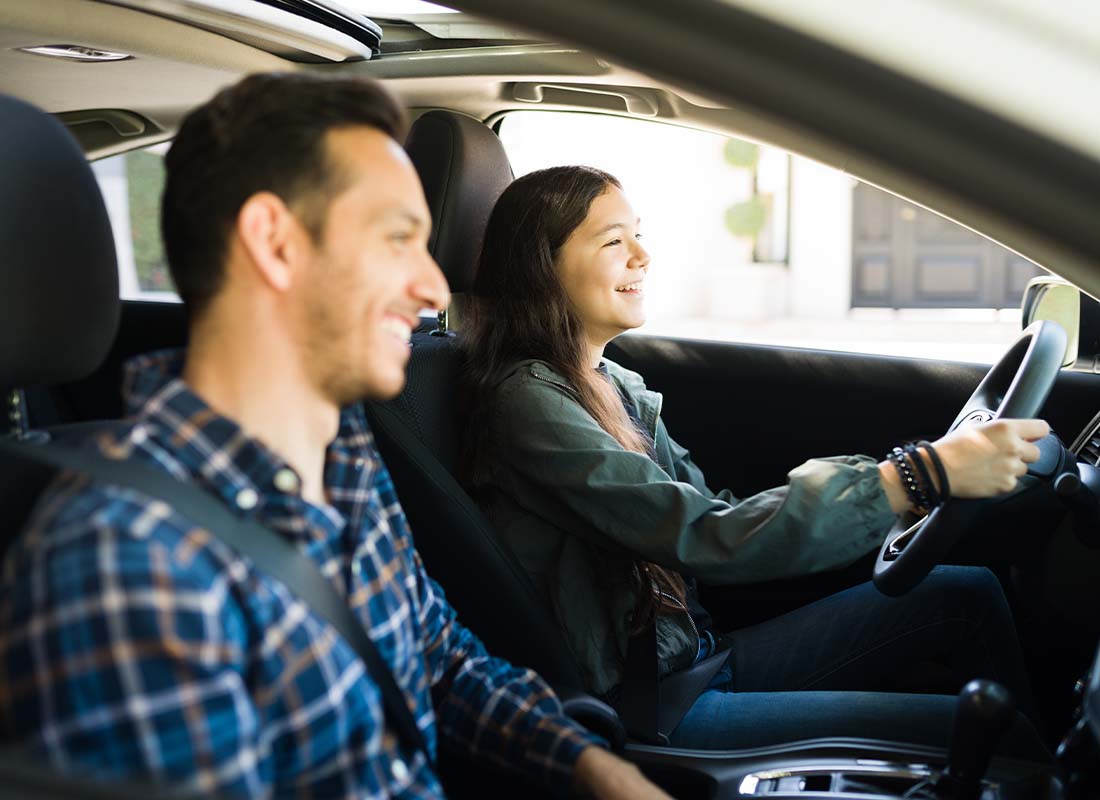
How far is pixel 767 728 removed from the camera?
1.76 metres

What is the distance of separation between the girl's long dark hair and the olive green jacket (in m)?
0.04

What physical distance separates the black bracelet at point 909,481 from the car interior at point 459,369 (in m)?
0.18

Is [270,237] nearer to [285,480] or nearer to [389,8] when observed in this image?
[285,480]

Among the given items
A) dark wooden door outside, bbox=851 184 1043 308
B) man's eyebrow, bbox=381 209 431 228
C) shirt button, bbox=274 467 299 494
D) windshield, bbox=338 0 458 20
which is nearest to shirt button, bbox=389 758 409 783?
shirt button, bbox=274 467 299 494

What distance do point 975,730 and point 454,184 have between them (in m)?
1.34

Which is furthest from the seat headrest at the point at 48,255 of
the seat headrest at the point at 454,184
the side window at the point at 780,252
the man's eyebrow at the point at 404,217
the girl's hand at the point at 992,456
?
the girl's hand at the point at 992,456

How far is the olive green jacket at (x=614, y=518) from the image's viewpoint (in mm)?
1648

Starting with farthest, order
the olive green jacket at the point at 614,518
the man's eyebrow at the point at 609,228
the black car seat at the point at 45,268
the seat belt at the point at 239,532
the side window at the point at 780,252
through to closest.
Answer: the side window at the point at 780,252
the man's eyebrow at the point at 609,228
the olive green jacket at the point at 614,518
the black car seat at the point at 45,268
the seat belt at the point at 239,532

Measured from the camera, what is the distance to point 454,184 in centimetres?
218

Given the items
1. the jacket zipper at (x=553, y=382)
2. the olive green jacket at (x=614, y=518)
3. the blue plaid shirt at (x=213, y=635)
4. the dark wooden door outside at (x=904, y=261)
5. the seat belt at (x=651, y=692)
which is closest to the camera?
the blue plaid shirt at (x=213, y=635)

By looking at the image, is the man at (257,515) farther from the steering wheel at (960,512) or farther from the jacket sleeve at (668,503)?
the steering wheel at (960,512)

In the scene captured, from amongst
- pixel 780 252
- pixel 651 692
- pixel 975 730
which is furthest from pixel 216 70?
pixel 780 252

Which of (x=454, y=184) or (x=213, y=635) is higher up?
(x=454, y=184)

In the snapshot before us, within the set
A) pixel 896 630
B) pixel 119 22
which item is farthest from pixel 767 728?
pixel 119 22
